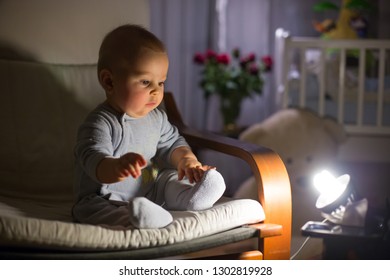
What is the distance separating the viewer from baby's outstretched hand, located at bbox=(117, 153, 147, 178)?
1445 millimetres

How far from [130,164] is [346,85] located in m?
2.10

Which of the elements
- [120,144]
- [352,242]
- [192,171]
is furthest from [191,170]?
[352,242]

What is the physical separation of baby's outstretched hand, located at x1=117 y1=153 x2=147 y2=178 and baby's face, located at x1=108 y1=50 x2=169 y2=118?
217mm

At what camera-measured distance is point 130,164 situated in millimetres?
1446

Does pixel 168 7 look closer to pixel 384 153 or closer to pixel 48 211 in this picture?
pixel 384 153

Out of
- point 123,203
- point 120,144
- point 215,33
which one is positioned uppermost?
point 215,33

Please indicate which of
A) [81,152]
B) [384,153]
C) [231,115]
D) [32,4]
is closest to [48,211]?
[81,152]

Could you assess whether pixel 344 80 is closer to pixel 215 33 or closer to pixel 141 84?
pixel 215 33

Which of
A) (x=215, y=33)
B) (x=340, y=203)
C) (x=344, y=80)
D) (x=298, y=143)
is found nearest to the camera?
(x=340, y=203)

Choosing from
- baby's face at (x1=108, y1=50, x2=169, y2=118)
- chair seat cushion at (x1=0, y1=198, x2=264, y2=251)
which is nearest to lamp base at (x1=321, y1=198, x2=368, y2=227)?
chair seat cushion at (x1=0, y1=198, x2=264, y2=251)

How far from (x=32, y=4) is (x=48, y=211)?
66 cm

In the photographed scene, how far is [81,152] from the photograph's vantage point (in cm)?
157

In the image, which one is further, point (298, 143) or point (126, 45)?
point (298, 143)

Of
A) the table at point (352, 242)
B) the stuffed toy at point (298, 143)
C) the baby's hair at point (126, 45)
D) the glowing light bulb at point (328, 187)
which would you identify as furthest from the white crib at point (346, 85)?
the baby's hair at point (126, 45)
